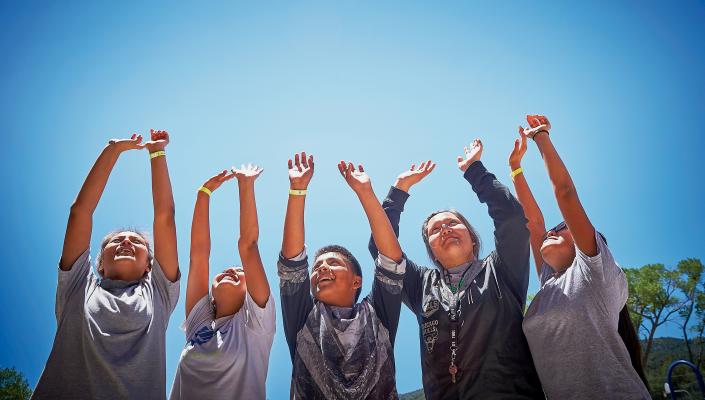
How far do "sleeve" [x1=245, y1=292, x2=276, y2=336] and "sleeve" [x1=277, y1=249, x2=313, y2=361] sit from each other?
0.21 meters

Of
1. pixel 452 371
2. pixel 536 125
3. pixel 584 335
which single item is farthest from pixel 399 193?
pixel 584 335

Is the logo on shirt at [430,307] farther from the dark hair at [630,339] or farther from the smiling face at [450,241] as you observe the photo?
the dark hair at [630,339]

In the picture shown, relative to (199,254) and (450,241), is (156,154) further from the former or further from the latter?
(450,241)

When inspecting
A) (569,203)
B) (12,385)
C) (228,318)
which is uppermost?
(569,203)

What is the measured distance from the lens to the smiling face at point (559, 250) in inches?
135

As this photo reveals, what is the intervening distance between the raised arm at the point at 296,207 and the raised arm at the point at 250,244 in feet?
1.12

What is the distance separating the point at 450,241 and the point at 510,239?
543 millimetres

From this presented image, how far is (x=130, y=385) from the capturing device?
274 cm

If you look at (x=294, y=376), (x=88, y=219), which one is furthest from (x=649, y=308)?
(x=88, y=219)

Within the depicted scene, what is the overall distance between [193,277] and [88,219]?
997 millimetres

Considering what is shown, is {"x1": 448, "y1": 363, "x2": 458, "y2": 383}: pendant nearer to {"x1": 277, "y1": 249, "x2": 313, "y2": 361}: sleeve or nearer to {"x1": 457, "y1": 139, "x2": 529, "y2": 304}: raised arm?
{"x1": 457, "y1": 139, "x2": 529, "y2": 304}: raised arm

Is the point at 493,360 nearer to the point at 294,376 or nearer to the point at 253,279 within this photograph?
the point at 294,376

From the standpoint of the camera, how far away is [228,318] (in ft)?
11.5

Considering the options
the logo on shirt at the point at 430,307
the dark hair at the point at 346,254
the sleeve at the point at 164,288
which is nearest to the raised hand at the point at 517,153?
the logo on shirt at the point at 430,307
